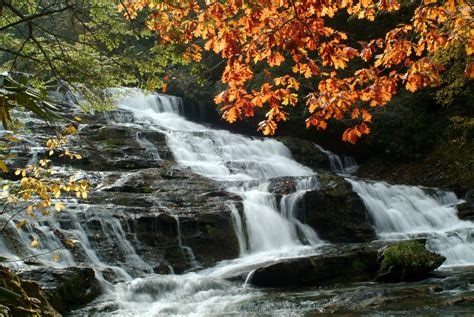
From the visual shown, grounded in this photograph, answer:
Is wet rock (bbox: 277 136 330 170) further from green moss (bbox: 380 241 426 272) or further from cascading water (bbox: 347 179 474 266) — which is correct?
green moss (bbox: 380 241 426 272)

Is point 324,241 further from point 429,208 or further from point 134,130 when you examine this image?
point 134,130

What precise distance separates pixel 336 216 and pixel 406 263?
4.17m

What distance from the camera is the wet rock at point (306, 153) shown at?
19.6m

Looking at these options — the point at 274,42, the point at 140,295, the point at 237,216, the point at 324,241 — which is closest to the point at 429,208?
the point at 324,241

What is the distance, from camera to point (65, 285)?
641 cm

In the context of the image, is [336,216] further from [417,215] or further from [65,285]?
[65,285]

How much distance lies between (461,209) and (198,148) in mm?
9960

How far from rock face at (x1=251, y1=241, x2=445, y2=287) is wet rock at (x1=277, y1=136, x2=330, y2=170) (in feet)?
35.8

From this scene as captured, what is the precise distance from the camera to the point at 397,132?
62.6ft

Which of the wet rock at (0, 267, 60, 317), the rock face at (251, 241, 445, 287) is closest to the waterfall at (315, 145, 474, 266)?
the rock face at (251, 241, 445, 287)

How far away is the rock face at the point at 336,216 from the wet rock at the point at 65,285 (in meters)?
6.64

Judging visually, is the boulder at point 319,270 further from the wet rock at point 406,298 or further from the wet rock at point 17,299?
the wet rock at point 17,299

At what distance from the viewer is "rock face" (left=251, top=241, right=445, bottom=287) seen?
7906 mm

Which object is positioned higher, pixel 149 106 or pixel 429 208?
pixel 149 106
